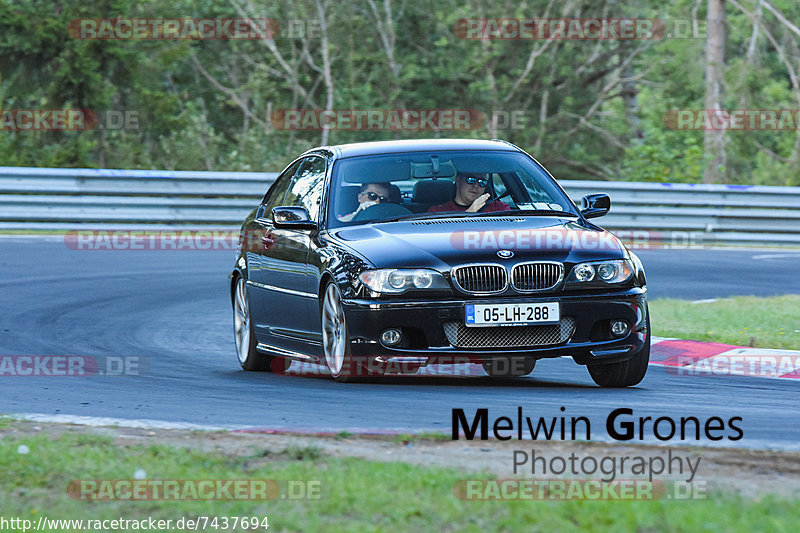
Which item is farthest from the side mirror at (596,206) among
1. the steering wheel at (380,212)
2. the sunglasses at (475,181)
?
the steering wheel at (380,212)

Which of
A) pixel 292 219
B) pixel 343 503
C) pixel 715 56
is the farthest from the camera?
pixel 715 56

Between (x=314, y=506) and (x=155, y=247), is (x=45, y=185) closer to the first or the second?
(x=155, y=247)

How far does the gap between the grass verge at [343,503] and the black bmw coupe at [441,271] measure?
2.14m

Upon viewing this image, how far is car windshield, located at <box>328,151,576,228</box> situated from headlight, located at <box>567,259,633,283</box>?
38.5 inches

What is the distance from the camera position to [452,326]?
811 cm

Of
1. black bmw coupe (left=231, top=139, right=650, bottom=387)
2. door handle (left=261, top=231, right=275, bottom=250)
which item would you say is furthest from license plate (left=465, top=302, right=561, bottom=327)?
door handle (left=261, top=231, right=275, bottom=250)

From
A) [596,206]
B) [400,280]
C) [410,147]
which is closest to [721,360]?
[596,206]

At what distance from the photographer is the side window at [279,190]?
417 inches

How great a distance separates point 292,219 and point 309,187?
0.76m

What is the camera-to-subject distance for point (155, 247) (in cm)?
1980

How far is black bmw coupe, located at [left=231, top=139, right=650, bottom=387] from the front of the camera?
8117 mm

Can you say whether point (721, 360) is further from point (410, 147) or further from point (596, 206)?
point (410, 147)

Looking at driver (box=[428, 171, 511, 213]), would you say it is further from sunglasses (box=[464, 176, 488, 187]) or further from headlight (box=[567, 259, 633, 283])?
headlight (box=[567, 259, 633, 283])

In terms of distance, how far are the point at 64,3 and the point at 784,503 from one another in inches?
1011
